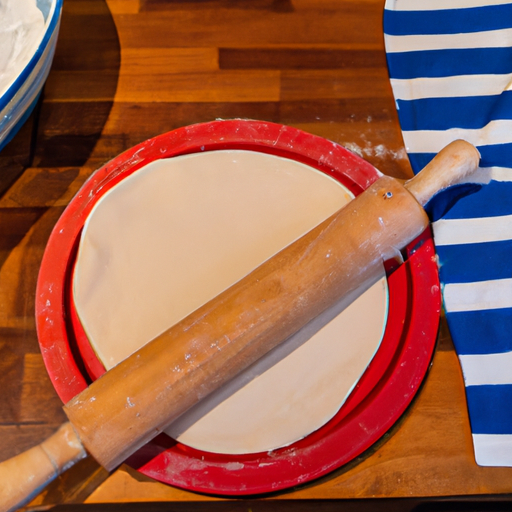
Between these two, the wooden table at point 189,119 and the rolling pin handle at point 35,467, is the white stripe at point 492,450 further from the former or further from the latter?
the rolling pin handle at point 35,467

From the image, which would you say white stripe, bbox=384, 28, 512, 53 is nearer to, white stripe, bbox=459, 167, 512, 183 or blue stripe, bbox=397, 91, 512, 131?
blue stripe, bbox=397, 91, 512, 131

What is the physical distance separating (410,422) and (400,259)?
36 centimetres

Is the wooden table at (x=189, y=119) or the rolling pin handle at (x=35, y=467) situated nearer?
the rolling pin handle at (x=35, y=467)

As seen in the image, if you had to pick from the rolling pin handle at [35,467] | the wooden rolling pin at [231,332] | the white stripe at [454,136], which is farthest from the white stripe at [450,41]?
the rolling pin handle at [35,467]

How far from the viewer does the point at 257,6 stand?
1288mm

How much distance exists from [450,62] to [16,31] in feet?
3.88

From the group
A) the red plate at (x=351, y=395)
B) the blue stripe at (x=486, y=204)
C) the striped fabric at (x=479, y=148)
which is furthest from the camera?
the blue stripe at (x=486, y=204)

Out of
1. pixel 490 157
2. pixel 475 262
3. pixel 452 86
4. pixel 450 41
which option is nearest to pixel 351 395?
pixel 475 262

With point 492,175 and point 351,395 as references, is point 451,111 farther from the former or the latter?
point 351,395

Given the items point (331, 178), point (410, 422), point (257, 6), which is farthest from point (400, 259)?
point (257, 6)

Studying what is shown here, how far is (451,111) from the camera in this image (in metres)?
1.17

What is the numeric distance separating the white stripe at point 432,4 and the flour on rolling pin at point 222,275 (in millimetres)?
660

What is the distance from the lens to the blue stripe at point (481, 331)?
38.6 inches

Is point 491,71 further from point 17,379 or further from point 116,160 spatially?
point 17,379
